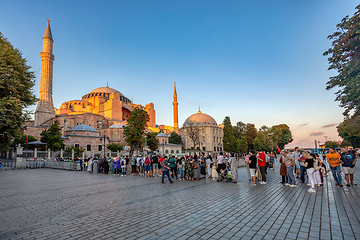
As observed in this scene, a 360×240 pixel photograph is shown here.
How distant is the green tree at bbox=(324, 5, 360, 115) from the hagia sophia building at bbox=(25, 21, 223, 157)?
1368 inches

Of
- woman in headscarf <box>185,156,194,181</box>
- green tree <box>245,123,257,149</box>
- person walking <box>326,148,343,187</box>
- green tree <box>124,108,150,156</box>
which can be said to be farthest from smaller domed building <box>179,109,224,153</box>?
person walking <box>326,148,343,187</box>

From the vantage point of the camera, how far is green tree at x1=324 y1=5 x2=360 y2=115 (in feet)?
35.8

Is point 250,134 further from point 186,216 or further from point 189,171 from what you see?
point 186,216

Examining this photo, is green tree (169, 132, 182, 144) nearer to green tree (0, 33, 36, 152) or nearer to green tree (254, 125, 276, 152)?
green tree (254, 125, 276, 152)

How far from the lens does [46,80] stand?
41.3 m

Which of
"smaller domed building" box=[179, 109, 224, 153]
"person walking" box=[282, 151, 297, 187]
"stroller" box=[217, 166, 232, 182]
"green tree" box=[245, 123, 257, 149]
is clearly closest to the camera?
"person walking" box=[282, 151, 297, 187]

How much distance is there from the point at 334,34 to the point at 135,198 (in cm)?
1420

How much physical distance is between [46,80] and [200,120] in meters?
38.6

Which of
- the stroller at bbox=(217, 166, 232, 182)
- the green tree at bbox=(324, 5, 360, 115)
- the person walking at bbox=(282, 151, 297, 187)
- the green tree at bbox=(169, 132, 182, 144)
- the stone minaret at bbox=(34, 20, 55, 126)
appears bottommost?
the stroller at bbox=(217, 166, 232, 182)

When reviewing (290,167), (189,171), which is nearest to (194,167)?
(189,171)

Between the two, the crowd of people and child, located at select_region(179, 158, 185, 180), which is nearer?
the crowd of people

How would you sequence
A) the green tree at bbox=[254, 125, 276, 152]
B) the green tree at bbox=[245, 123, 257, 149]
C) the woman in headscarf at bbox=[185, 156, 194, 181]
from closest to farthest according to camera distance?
the woman in headscarf at bbox=[185, 156, 194, 181]
the green tree at bbox=[254, 125, 276, 152]
the green tree at bbox=[245, 123, 257, 149]

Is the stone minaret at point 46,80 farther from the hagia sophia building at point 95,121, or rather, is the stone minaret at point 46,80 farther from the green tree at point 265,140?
the green tree at point 265,140

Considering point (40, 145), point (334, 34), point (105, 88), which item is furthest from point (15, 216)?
point (105, 88)
